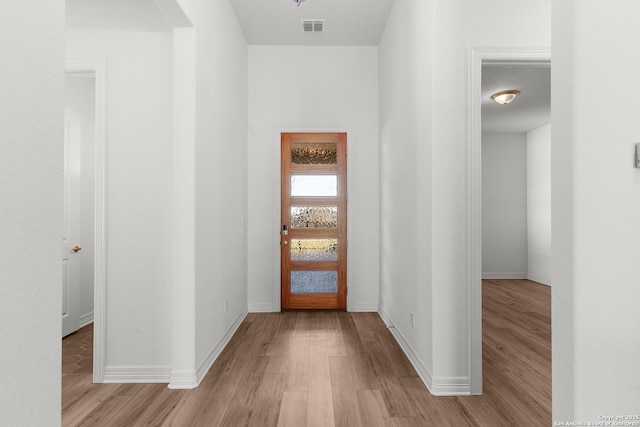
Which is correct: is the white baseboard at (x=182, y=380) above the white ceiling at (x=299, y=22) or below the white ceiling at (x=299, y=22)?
below

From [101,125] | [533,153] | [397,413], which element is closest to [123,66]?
[101,125]

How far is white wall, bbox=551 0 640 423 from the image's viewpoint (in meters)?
1.17

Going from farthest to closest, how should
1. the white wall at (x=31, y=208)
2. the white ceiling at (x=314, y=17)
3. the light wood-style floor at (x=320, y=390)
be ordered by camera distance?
the white ceiling at (x=314, y=17) < the light wood-style floor at (x=320, y=390) < the white wall at (x=31, y=208)

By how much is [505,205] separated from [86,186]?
21.8ft

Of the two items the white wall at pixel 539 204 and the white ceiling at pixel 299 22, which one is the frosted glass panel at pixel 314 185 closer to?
the white ceiling at pixel 299 22

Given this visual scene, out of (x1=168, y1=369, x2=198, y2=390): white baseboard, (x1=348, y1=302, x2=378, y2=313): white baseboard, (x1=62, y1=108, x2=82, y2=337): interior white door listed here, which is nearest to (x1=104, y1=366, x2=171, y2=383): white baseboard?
(x1=168, y1=369, x2=198, y2=390): white baseboard

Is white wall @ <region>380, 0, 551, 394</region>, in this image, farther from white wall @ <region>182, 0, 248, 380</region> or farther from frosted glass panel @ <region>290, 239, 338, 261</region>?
frosted glass panel @ <region>290, 239, 338, 261</region>

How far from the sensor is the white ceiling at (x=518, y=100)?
13.8ft

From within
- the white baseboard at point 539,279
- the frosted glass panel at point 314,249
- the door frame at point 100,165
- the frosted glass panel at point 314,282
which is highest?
the door frame at point 100,165

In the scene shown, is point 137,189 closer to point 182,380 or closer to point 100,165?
point 100,165

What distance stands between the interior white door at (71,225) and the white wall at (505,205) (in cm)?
635

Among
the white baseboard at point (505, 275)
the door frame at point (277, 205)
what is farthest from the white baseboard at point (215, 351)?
the white baseboard at point (505, 275)

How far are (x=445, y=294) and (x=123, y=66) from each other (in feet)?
8.92

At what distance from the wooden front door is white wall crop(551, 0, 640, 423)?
3251 mm
